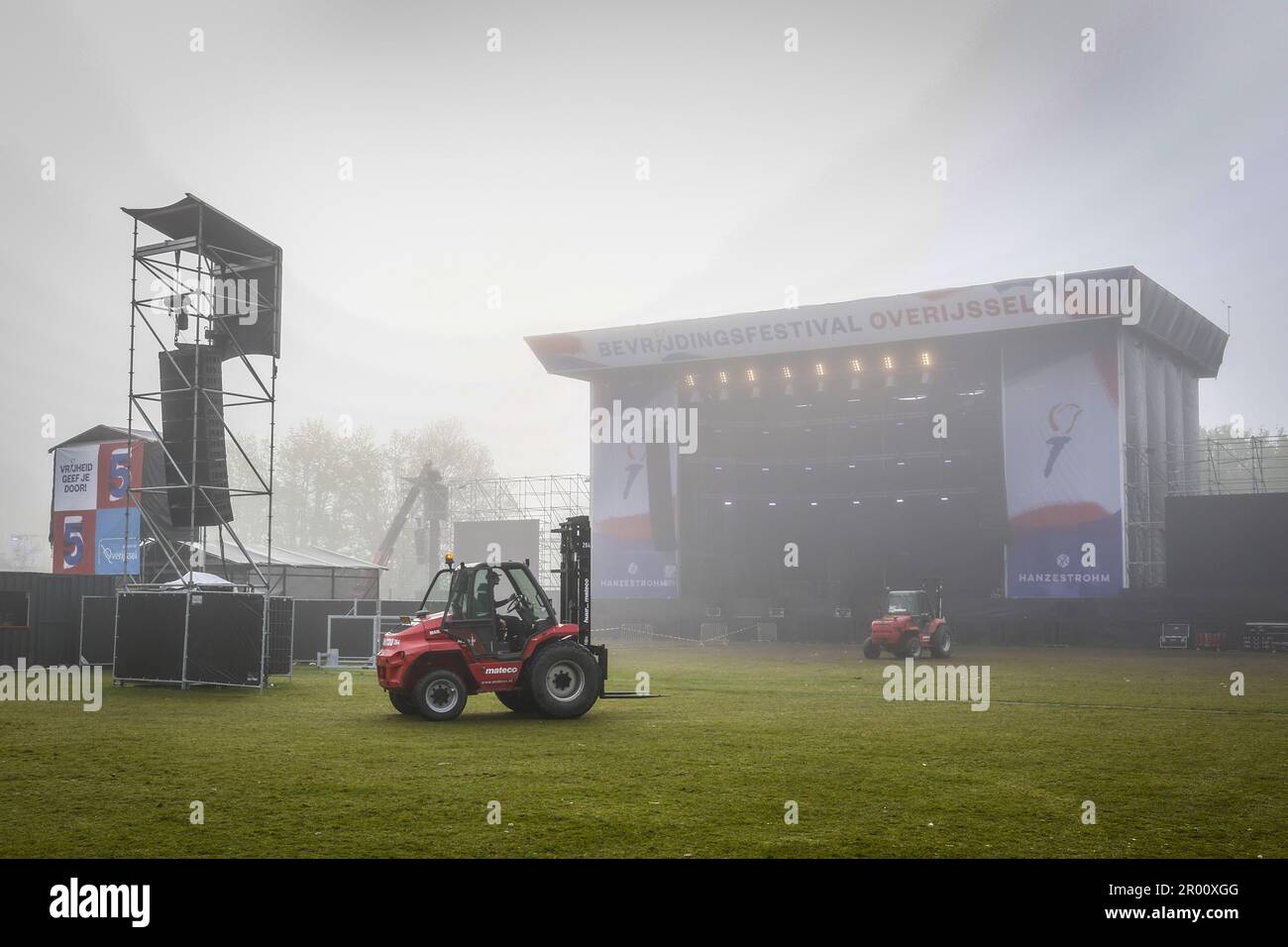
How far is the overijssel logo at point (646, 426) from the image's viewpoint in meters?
48.6

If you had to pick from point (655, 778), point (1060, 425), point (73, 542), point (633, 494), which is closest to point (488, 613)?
point (655, 778)

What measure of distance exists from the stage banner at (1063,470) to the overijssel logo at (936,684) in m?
12.7

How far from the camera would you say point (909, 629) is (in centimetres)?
3059

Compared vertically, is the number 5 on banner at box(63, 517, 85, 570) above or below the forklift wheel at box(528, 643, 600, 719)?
above

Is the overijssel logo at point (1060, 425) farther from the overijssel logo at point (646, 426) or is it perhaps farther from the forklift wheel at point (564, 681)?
the forklift wheel at point (564, 681)

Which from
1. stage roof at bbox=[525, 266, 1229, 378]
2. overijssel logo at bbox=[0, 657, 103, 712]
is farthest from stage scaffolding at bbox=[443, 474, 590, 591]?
overijssel logo at bbox=[0, 657, 103, 712]

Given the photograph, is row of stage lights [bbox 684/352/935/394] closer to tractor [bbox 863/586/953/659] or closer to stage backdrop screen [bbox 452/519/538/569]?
stage backdrop screen [bbox 452/519/538/569]

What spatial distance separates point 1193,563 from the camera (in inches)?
1479

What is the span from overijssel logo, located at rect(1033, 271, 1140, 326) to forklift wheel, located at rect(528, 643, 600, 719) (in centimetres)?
2959

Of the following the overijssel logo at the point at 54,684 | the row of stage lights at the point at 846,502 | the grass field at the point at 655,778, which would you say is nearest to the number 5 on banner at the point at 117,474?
the overijssel logo at the point at 54,684

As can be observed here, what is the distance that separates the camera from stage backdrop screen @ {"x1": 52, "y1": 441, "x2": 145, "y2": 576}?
3288 cm

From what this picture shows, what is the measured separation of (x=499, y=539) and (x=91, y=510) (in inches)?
1036

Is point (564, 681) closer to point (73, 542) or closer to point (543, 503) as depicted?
point (73, 542)
